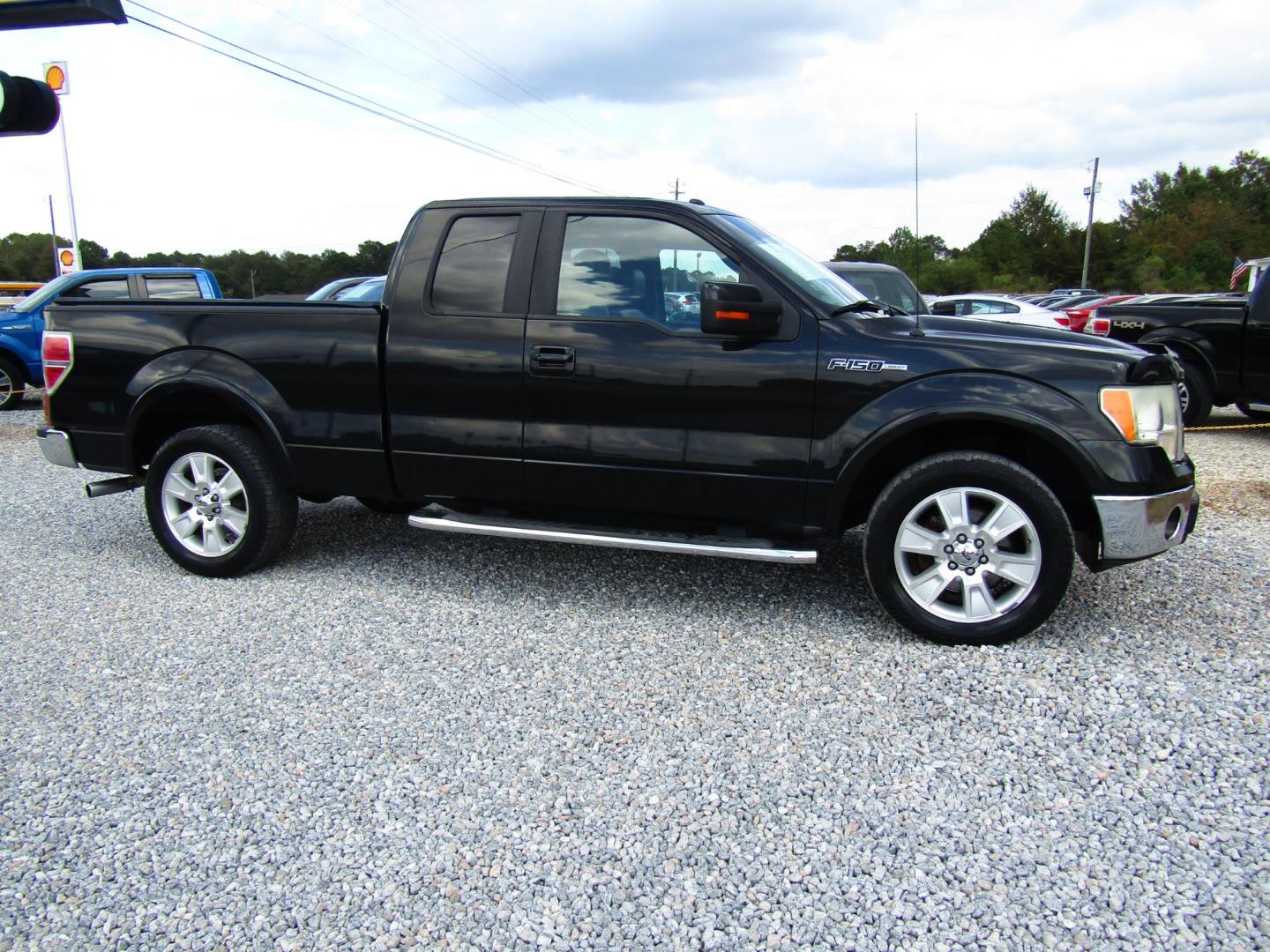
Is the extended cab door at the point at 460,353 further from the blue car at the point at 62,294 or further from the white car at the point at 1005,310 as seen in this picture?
the white car at the point at 1005,310

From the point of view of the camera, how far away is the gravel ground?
2.35 meters

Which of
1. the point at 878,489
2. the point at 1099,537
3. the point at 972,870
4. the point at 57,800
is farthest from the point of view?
the point at 878,489

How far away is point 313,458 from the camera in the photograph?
4.73 m

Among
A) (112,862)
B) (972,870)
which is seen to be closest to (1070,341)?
(972,870)

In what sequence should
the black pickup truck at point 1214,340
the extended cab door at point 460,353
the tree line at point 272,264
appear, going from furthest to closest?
the tree line at point 272,264 < the black pickup truck at point 1214,340 < the extended cab door at point 460,353

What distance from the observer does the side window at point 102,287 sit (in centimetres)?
1182

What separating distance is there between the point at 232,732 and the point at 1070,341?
145 inches

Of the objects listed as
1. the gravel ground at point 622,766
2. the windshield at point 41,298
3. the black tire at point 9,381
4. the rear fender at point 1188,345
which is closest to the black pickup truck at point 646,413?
the gravel ground at point 622,766

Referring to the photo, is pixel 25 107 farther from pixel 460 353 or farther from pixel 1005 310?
pixel 1005 310

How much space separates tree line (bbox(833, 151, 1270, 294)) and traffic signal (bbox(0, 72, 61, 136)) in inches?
2082

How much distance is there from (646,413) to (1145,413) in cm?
206

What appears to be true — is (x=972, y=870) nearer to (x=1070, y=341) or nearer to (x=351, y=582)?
(x=1070, y=341)

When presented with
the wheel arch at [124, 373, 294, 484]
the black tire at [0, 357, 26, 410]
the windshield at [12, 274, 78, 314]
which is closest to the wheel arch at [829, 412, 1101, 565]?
the wheel arch at [124, 373, 294, 484]

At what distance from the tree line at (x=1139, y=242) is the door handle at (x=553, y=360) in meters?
53.0
